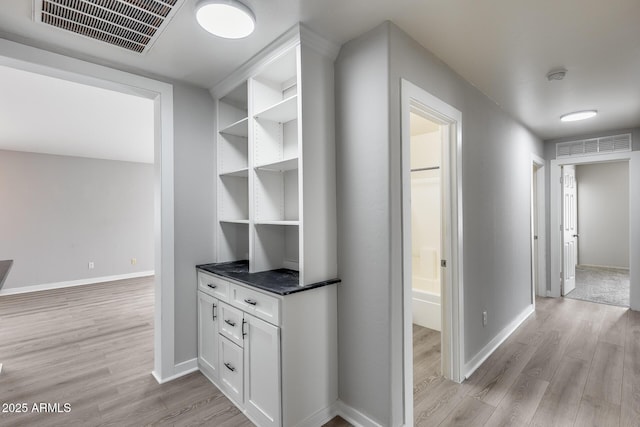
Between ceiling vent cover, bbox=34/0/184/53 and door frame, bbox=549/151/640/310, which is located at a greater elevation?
ceiling vent cover, bbox=34/0/184/53

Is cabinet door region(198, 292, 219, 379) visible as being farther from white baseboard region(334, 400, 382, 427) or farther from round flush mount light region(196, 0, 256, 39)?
round flush mount light region(196, 0, 256, 39)

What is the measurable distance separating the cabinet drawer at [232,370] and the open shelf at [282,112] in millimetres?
1644

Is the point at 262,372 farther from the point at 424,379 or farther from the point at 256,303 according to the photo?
the point at 424,379

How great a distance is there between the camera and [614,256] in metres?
6.66

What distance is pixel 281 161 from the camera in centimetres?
199

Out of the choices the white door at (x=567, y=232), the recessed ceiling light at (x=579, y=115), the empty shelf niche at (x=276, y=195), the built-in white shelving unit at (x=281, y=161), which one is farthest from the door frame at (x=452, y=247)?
the white door at (x=567, y=232)

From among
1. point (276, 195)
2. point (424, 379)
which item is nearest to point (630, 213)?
point (424, 379)

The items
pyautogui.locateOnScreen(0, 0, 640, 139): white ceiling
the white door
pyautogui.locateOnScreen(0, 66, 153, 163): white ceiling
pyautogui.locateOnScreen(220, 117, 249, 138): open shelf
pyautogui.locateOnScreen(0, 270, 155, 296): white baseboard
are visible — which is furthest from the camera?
pyautogui.locateOnScreen(0, 270, 155, 296): white baseboard

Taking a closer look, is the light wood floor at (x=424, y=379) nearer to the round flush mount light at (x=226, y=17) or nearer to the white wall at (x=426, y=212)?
the white wall at (x=426, y=212)

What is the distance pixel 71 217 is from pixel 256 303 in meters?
5.82

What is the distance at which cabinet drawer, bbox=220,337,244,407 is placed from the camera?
2.03m

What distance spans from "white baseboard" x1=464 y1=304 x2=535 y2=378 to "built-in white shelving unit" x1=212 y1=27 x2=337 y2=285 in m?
1.55

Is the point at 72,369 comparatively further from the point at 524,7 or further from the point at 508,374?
the point at 524,7

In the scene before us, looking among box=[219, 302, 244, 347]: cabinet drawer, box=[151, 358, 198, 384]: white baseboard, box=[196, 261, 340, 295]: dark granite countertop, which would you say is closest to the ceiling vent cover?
box=[196, 261, 340, 295]: dark granite countertop
